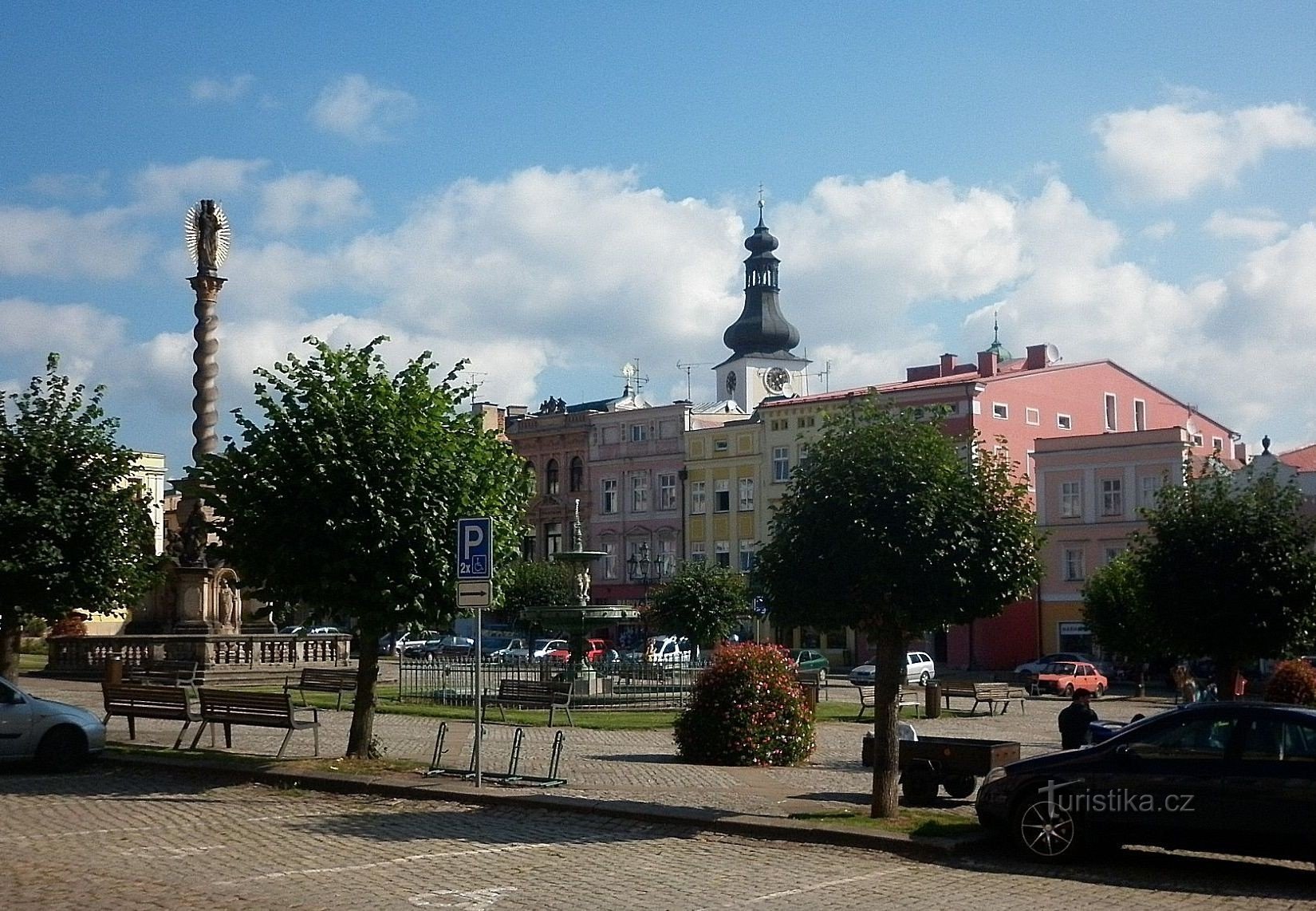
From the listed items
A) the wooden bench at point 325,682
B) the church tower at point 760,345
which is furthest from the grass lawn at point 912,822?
the church tower at point 760,345

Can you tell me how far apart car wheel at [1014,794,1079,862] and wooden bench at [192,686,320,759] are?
32.7 feet

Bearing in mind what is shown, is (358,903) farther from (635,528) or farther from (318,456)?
(635,528)

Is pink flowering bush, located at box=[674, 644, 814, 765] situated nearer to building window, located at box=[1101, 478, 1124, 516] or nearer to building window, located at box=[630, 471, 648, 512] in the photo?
building window, located at box=[1101, 478, 1124, 516]

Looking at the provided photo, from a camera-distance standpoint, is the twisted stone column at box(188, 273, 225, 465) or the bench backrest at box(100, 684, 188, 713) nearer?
the bench backrest at box(100, 684, 188, 713)

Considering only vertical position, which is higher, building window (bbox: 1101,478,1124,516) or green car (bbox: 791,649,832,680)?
building window (bbox: 1101,478,1124,516)

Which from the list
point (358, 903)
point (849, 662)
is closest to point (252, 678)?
point (358, 903)

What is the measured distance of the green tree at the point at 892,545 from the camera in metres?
15.1

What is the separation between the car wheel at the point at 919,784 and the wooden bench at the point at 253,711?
7746 millimetres

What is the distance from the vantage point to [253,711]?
68.4 feet

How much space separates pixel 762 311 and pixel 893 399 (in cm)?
8659

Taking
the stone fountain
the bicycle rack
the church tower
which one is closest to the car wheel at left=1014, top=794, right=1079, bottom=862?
the bicycle rack

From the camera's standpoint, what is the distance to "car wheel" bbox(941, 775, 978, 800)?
669 inches

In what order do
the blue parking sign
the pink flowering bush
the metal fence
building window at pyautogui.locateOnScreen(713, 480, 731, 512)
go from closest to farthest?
the blue parking sign < the pink flowering bush < the metal fence < building window at pyautogui.locateOnScreen(713, 480, 731, 512)

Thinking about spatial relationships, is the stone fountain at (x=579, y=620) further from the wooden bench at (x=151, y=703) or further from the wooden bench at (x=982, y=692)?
the wooden bench at (x=151, y=703)
